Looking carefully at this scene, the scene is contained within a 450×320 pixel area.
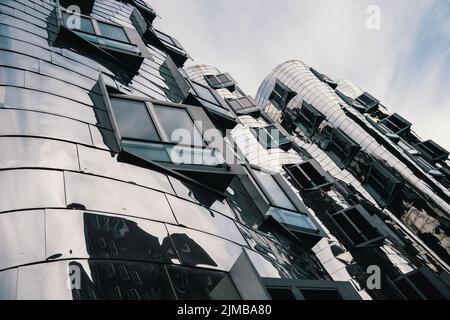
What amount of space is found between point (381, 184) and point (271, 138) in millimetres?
6819

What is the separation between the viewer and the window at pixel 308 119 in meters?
25.2

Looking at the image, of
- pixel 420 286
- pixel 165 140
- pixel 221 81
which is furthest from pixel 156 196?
pixel 221 81

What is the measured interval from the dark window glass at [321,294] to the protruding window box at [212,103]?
7970 mm

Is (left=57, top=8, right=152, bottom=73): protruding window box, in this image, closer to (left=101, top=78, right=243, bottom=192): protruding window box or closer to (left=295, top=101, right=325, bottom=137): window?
(left=101, top=78, right=243, bottom=192): protruding window box

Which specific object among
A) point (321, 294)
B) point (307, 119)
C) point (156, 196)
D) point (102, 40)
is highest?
point (307, 119)

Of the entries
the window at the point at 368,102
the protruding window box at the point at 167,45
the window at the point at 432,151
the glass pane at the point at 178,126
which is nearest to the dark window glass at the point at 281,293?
the glass pane at the point at 178,126

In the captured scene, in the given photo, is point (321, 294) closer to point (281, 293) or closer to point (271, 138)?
point (281, 293)

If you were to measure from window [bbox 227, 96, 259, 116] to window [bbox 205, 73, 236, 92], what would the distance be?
2.16 m

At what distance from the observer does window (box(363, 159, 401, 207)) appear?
19.6 meters

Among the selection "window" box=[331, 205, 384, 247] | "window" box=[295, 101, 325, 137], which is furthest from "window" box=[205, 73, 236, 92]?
"window" box=[331, 205, 384, 247]

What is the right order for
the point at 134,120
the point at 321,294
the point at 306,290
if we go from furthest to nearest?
the point at 134,120 < the point at 321,294 < the point at 306,290

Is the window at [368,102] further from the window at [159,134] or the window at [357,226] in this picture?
the window at [159,134]

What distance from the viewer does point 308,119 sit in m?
26.1
